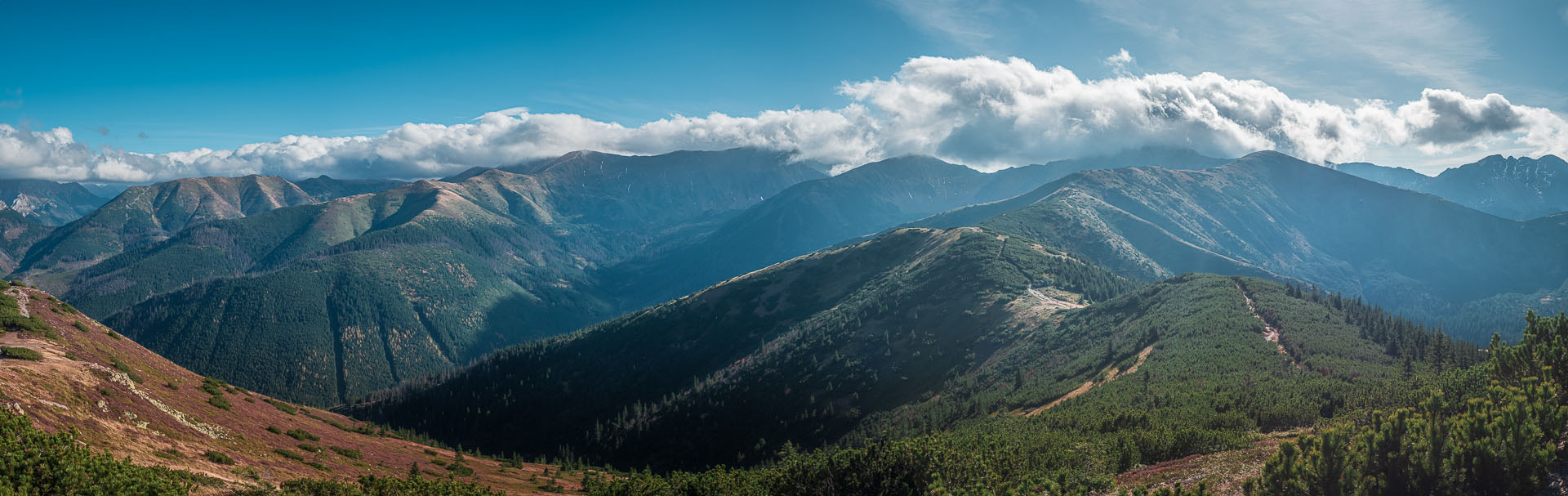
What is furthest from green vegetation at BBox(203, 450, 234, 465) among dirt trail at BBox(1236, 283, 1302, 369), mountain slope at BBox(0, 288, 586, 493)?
dirt trail at BBox(1236, 283, 1302, 369)

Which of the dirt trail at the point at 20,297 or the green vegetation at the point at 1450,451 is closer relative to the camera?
the green vegetation at the point at 1450,451

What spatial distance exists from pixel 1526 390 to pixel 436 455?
144m

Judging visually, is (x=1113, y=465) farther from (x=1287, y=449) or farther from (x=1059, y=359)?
(x=1059, y=359)

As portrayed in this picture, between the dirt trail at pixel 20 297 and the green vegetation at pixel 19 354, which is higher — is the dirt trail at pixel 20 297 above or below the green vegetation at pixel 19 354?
above

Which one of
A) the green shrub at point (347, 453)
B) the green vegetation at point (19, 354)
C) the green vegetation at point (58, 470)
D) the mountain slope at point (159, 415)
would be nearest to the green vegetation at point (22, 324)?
the mountain slope at point (159, 415)

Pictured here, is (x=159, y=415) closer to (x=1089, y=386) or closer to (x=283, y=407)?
(x=283, y=407)

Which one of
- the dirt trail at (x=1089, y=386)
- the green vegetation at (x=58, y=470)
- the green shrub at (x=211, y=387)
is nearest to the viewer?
the green vegetation at (x=58, y=470)

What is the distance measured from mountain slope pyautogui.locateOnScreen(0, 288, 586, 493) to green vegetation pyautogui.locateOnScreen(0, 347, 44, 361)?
3.36ft

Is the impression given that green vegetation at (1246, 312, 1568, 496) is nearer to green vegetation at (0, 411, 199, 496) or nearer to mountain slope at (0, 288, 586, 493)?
green vegetation at (0, 411, 199, 496)

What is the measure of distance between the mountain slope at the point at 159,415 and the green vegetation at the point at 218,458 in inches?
4.0

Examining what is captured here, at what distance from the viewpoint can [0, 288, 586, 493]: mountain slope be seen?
1986 inches

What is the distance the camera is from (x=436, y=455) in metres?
121

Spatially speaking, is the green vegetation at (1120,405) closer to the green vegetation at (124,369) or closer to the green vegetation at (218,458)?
the green vegetation at (218,458)

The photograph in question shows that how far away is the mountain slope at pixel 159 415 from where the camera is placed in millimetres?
50438
